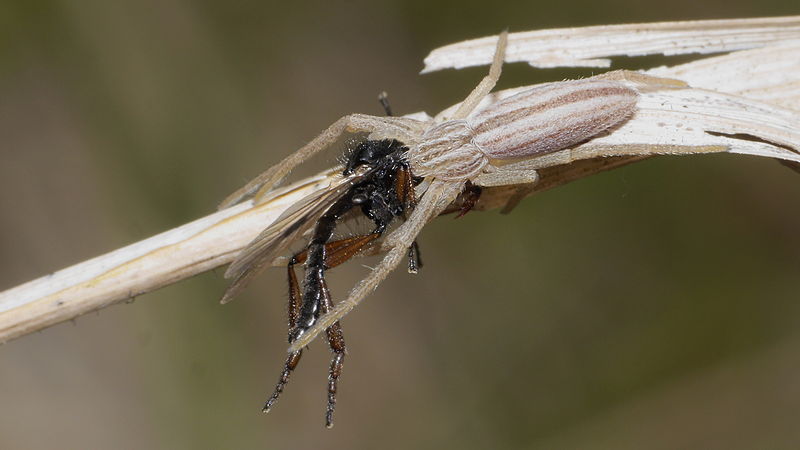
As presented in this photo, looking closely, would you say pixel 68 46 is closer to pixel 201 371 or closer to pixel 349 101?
pixel 349 101

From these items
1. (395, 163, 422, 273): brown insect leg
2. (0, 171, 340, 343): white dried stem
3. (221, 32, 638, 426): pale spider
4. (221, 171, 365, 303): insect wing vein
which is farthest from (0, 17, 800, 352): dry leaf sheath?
(395, 163, 422, 273): brown insect leg

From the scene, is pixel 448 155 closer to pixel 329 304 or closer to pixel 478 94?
pixel 478 94

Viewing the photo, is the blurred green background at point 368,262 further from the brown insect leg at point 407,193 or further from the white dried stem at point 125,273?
the white dried stem at point 125,273

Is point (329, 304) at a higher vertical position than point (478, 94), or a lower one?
lower

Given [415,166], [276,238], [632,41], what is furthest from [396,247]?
[632,41]

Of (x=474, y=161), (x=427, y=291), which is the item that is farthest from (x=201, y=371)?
(x=474, y=161)
